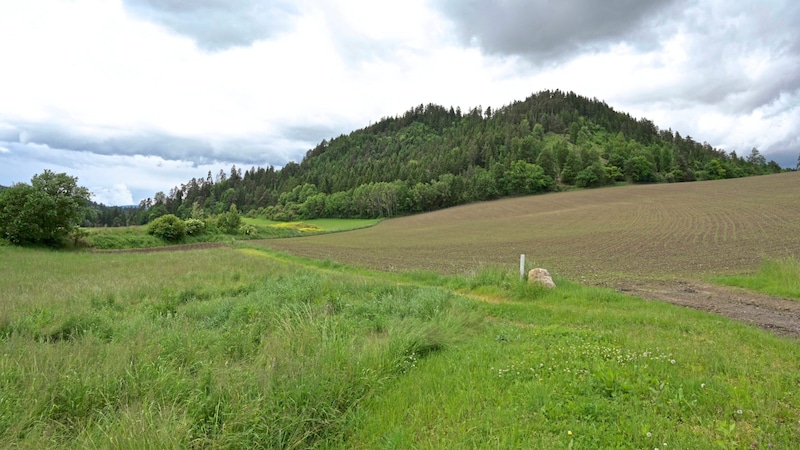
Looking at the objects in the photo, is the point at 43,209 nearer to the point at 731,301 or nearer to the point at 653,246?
the point at 731,301

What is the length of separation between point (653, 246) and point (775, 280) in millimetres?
16132

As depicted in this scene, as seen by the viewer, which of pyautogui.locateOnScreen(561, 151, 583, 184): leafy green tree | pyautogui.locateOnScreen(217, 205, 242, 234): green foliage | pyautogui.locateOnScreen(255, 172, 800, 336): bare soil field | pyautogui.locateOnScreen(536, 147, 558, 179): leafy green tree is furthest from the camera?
pyautogui.locateOnScreen(536, 147, 558, 179): leafy green tree

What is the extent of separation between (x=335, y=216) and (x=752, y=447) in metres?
105

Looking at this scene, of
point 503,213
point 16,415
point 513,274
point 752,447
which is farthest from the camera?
point 503,213

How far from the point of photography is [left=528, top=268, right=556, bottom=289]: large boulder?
12177mm

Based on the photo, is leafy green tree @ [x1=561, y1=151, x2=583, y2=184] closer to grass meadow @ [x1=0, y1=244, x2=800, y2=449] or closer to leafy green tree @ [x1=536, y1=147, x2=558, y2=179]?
leafy green tree @ [x1=536, y1=147, x2=558, y2=179]

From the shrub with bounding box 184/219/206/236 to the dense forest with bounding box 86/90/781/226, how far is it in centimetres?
2571

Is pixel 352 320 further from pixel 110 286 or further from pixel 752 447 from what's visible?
pixel 110 286

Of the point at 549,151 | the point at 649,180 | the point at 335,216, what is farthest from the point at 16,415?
the point at 649,180

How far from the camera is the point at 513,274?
13.4 meters

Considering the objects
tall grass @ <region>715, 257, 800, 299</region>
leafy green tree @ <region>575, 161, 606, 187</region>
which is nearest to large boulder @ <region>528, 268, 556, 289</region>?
tall grass @ <region>715, 257, 800, 299</region>

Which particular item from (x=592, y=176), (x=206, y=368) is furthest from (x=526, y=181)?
(x=206, y=368)

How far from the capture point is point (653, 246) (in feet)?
90.6

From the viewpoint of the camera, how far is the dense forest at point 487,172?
320 feet
